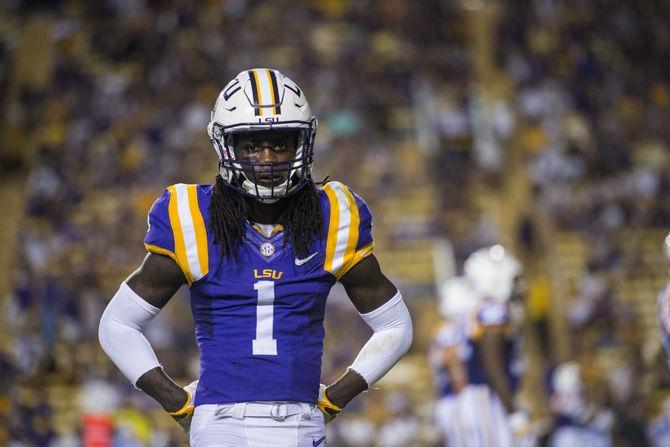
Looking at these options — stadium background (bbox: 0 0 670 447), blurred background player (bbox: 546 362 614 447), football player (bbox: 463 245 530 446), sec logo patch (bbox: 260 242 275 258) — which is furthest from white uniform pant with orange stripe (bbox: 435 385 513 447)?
sec logo patch (bbox: 260 242 275 258)

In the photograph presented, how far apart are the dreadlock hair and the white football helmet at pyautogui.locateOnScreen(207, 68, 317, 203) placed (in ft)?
0.20

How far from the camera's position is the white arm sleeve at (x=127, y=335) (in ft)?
12.6

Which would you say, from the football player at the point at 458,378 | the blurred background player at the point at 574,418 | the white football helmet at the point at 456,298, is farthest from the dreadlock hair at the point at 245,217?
the blurred background player at the point at 574,418

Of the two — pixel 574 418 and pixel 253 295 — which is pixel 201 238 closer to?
pixel 253 295

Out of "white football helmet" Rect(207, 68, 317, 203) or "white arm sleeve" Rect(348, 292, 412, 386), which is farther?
"white arm sleeve" Rect(348, 292, 412, 386)

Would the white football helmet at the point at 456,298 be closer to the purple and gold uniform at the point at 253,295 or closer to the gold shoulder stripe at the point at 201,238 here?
the purple and gold uniform at the point at 253,295

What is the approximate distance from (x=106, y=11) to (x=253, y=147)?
1653cm

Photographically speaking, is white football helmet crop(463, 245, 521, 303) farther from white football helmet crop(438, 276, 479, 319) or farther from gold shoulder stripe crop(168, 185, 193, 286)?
gold shoulder stripe crop(168, 185, 193, 286)

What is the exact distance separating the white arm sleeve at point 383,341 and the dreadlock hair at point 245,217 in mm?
366

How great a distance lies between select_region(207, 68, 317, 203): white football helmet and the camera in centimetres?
380

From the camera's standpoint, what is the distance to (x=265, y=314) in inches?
150

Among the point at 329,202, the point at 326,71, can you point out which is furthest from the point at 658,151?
the point at 329,202

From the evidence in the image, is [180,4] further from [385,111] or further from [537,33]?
[537,33]

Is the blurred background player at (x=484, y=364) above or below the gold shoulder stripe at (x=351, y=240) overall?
below
